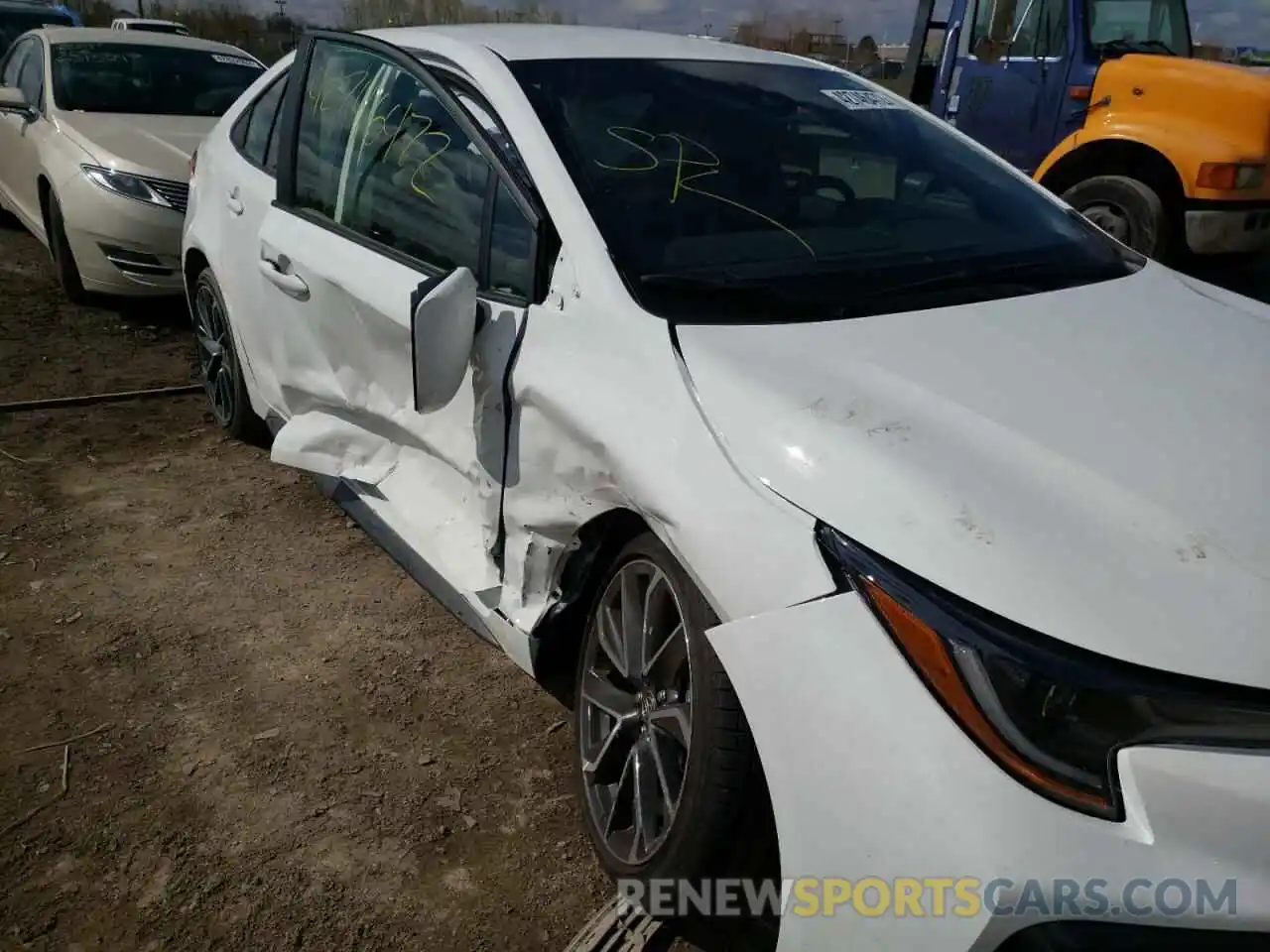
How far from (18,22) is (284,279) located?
37.2 feet

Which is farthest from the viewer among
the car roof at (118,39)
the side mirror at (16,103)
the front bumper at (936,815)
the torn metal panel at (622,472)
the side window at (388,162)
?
the car roof at (118,39)

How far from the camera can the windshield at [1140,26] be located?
6.98 meters

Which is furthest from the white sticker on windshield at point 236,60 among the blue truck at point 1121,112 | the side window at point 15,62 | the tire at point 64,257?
the blue truck at point 1121,112

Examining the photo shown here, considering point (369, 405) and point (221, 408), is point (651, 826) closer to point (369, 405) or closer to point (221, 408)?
point (369, 405)

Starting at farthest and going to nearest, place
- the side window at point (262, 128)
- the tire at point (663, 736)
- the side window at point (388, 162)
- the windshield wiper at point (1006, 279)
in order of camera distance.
→ the side window at point (262, 128) → the side window at point (388, 162) → the windshield wiper at point (1006, 279) → the tire at point (663, 736)

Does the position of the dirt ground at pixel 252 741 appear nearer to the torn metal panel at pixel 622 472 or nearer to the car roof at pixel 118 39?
the torn metal panel at pixel 622 472

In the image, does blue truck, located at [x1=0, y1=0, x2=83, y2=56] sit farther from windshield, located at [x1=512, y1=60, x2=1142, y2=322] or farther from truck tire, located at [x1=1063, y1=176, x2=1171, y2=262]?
windshield, located at [x1=512, y1=60, x2=1142, y2=322]

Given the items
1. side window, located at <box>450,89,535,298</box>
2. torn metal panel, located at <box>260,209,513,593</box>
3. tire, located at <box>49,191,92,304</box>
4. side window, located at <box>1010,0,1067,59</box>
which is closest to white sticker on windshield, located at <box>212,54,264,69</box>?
tire, located at <box>49,191,92,304</box>

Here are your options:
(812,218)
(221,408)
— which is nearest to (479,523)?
(812,218)

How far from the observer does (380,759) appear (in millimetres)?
2623

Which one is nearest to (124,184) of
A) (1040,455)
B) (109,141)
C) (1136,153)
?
(109,141)

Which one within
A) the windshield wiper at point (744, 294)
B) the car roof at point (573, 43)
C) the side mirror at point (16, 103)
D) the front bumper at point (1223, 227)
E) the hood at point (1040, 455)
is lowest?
the front bumper at point (1223, 227)

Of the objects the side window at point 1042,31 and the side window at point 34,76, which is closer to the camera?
the side window at point 34,76

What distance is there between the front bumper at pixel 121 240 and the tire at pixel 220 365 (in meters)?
1.48
